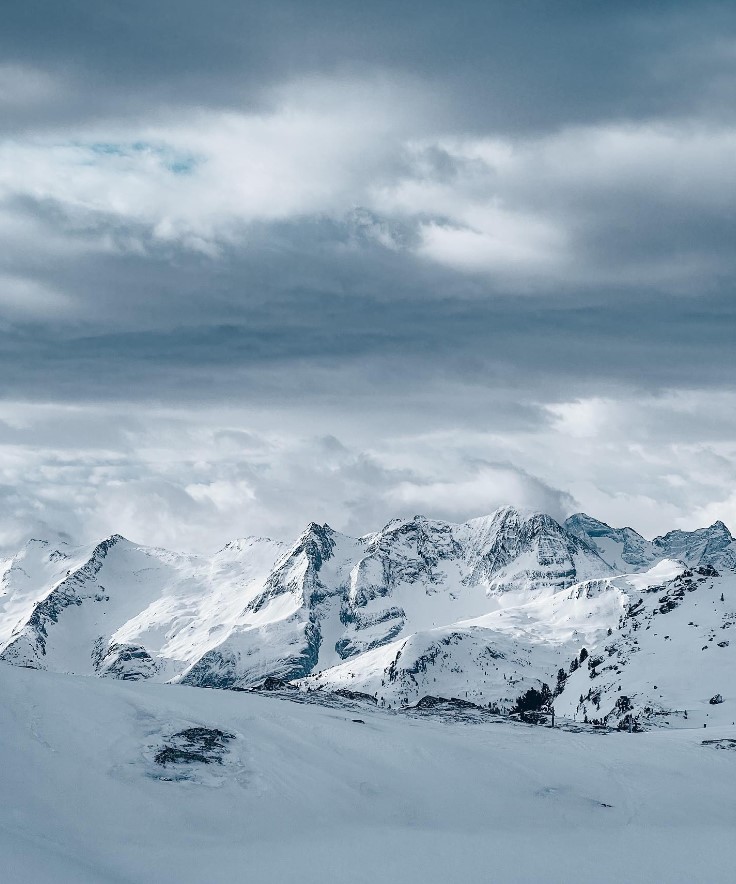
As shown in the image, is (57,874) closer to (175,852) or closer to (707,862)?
(175,852)

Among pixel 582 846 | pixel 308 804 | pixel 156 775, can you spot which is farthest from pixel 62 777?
pixel 582 846

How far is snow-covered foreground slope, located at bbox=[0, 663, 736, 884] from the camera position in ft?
133

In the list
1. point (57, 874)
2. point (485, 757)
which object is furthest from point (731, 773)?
point (57, 874)

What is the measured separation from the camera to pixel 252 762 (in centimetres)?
5128

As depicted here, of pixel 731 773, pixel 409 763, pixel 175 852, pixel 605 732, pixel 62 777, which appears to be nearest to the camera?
pixel 175 852

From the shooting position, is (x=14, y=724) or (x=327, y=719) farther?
(x=327, y=719)

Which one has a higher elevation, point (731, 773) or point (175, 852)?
point (731, 773)

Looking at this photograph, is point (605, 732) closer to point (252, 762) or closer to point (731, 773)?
point (731, 773)

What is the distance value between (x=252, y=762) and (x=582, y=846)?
53.8 feet

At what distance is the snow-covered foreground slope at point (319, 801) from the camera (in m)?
40.6

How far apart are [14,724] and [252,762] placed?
38.8 ft

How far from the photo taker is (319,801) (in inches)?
1901

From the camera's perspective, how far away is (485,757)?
190 ft

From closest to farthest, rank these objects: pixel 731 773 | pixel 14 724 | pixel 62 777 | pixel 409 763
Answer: pixel 62 777 < pixel 14 724 < pixel 409 763 < pixel 731 773
